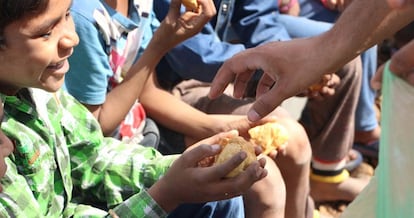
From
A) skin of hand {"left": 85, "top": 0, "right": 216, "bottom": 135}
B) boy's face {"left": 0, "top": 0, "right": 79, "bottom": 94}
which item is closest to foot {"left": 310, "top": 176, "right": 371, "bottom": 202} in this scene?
skin of hand {"left": 85, "top": 0, "right": 216, "bottom": 135}

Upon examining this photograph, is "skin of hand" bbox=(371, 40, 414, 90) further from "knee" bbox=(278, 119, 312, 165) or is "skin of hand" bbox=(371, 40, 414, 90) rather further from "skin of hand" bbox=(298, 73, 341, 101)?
"skin of hand" bbox=(298, 73, 341, 101)

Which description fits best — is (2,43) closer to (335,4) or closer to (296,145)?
(296,145)

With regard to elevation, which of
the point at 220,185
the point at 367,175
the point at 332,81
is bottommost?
the point at 367,175

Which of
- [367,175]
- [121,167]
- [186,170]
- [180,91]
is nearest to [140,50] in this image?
[180,91]

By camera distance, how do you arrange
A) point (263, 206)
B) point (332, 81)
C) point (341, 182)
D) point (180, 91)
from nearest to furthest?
point (263, 206) → point (180, 91) → point (332, 81) → point (341, 182)

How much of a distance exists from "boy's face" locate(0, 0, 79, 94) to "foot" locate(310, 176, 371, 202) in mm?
1387

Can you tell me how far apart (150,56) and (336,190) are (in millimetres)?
1052

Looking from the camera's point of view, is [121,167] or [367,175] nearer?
[121,167]

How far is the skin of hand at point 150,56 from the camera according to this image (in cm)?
190

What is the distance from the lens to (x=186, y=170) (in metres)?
1.55

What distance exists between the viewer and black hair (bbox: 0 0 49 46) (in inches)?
55.5

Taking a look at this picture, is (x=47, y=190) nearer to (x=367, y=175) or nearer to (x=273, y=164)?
(x=273, y=164)

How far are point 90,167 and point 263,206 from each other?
0.46 metres

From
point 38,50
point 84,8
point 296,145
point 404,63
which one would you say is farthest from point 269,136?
point 404,63
